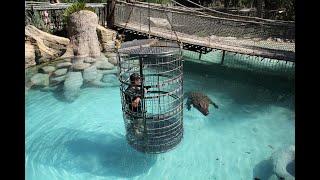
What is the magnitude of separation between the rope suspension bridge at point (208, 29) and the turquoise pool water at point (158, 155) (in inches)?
48.5

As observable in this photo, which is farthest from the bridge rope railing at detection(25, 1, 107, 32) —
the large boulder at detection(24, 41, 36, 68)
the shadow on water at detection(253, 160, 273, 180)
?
the shadow on water at detection(253, 160, 273, 180)

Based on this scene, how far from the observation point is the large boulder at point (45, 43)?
9.22m

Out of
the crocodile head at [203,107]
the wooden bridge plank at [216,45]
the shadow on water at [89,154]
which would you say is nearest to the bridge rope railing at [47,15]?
the wooden bridge plank at [216,45]

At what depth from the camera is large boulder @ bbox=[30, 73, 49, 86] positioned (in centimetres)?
800

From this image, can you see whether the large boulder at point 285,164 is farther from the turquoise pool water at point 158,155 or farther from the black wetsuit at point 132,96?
the black wetsuit at point 132,96

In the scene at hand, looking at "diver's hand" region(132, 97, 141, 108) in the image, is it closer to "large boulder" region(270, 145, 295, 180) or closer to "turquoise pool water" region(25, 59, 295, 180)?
"turquoise pool water" region(25, 59, 295, 180)

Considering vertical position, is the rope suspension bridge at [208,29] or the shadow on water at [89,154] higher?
the rope suspension bridge at [208,29]

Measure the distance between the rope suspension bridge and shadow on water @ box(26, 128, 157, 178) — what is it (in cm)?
346

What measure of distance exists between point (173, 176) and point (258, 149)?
65.7 inches

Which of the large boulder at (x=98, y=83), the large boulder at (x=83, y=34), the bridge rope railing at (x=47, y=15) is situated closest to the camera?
the large boulder at (x=98, y=83)

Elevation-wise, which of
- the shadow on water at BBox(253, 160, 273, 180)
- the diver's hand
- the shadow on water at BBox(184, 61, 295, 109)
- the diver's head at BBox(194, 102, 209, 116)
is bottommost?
the shadow on water at BBox(253, 160, 273, 180)
